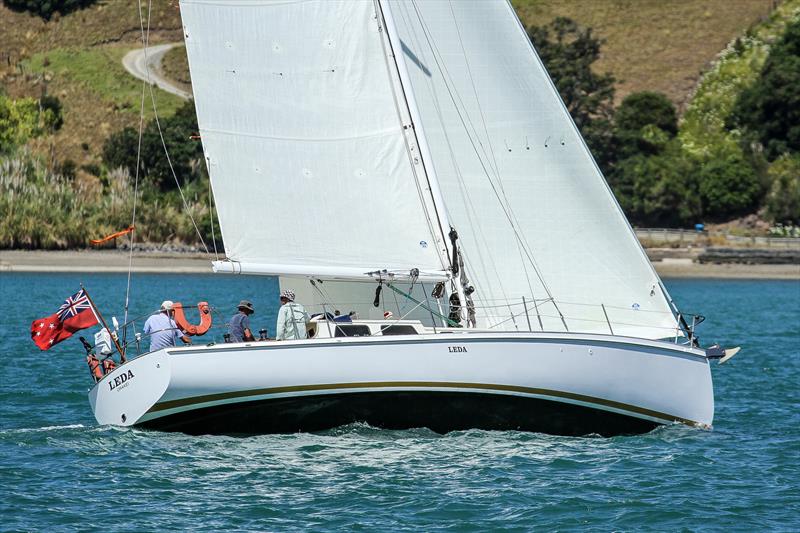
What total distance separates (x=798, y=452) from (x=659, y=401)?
232cm

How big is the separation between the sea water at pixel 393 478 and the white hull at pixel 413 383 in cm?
30

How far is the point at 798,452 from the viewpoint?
1916 cm

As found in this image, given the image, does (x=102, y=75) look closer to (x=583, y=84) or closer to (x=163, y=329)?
(x=583, y=84)

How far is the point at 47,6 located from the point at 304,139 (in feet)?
346

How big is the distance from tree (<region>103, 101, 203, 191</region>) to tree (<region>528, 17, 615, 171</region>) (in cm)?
2656

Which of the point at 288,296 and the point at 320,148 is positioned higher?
the point at 320,148

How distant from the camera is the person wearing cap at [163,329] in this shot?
762 inches

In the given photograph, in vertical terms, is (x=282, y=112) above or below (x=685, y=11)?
below

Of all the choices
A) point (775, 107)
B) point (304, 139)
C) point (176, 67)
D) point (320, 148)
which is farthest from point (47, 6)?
point (320, 148)

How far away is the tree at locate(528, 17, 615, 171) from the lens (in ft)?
298

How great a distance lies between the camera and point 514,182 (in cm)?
2053

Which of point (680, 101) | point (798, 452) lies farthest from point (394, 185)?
point (680, 101)

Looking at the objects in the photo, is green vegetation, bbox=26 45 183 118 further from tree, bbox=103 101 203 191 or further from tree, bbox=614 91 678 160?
tree, bbox=614 91 678 160

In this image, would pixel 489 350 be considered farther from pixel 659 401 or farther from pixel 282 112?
pixel 282 112
